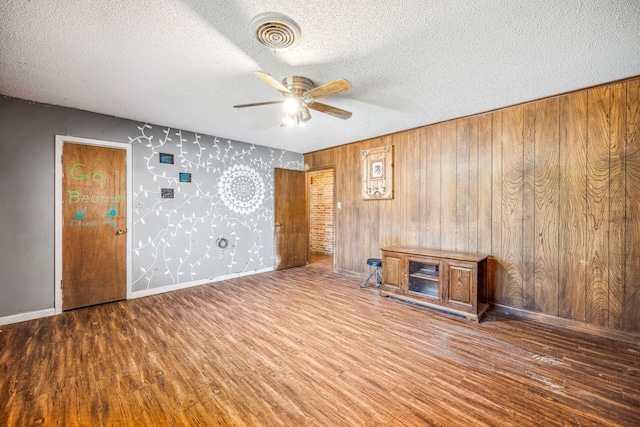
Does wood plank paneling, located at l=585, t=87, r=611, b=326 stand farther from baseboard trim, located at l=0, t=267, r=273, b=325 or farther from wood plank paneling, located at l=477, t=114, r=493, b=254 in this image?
baseboard trim, located at l=0, t=267, r=273, b=325

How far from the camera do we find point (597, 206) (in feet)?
8.90

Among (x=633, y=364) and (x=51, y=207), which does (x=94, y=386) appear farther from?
(x=633, y=364)

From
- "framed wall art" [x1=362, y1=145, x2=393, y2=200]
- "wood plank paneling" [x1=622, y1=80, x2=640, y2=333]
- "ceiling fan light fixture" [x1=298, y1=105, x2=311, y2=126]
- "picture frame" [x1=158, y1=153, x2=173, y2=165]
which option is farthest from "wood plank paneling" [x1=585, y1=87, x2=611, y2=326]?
"picture frame" [x1=158, y1=153, x2=173, y2=165]

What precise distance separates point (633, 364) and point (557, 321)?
2.41 ft

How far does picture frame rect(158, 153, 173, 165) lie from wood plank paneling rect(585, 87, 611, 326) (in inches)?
212

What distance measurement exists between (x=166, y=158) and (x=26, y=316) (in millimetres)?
2550

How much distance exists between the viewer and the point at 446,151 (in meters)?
3.79

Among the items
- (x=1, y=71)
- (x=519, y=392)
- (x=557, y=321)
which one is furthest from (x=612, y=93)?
(x=1, y=71)

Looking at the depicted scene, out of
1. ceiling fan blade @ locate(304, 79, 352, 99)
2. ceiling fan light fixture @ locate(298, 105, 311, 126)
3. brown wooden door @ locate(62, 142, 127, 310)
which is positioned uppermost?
ceiling fan blade @ locate(304, 79, 352, 99)

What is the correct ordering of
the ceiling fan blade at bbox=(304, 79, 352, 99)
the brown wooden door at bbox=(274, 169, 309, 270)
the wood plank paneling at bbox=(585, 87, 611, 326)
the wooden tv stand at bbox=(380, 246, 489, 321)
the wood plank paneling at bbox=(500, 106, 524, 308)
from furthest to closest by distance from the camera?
the brown wooden door at bbox=(274, 169, 309, 270)
the wood plank paneling at bbox=(500, 106, 524, 308)
the wooden tv stand at bbox=(380, 246, 489, 321)
the wood plank paneling at bbox=(585, 87, 611, 326)
the ceiling fan blade at bbox=(304, 79, 352, 99)

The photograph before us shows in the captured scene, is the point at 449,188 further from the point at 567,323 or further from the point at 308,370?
the point at 308,370

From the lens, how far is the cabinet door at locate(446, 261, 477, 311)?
9.95 feet

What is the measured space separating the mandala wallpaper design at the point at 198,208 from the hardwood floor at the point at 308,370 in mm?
1054

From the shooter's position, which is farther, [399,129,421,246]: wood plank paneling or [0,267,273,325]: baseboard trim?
[399,129,421,246]: wood plank paneling
